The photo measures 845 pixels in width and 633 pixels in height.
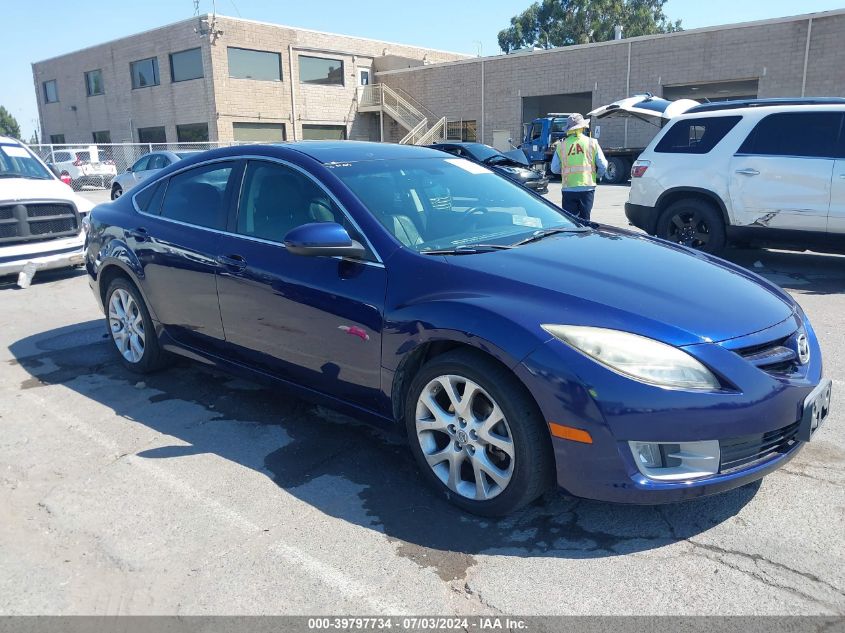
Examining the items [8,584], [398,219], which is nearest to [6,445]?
[8,584]

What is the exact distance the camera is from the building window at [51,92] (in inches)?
1758

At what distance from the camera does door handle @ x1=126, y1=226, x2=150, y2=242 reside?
190 inches

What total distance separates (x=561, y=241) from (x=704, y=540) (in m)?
1.66

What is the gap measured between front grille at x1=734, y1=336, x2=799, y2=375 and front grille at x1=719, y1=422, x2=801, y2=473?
0.80ft

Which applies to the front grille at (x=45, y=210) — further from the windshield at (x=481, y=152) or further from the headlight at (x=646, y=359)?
Answer: the windshield at (x=481, y=152)

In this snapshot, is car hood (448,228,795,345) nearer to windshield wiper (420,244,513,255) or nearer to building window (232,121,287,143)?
windshield wiper (420,244,513,255)

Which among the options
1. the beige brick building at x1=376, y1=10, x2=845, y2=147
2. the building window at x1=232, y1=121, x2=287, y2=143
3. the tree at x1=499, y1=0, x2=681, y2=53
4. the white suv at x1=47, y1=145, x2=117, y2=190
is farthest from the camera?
the tree at x1=499, y1=0, x2=681, y2=53

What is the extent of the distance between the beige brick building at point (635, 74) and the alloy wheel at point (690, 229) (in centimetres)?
2208

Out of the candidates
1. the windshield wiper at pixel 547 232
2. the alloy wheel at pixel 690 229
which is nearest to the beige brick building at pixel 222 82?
the alloy wheel at pixel 690 229

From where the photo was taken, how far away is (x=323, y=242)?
340 cm

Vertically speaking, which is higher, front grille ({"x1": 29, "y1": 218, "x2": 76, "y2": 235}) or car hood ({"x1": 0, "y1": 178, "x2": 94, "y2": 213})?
car hood ({"x1": 0, "y1": 178, "x2": 94, "y2": 213})

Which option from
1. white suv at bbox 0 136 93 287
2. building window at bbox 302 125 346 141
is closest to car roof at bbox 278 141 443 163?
white suv at bbox 0 136 93 287

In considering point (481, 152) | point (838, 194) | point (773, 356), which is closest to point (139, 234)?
point (773, 356)

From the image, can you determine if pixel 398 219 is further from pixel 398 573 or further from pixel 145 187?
pixel 145 187
